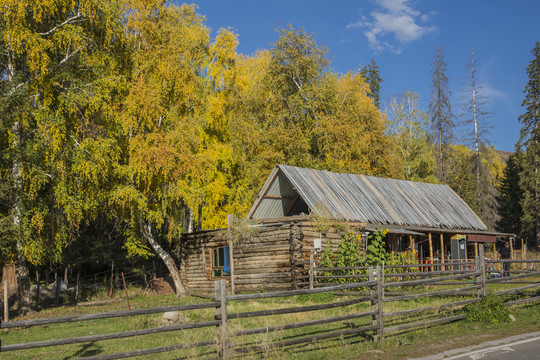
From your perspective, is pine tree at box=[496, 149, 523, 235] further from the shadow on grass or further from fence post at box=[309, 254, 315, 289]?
the shadow on grass

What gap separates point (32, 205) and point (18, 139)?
2.70 meters

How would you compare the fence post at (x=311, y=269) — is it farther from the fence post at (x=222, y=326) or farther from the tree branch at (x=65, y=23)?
the tree branch at (x=65, y=23)

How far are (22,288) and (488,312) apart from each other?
1744 cm

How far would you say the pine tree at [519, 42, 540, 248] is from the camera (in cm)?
4809

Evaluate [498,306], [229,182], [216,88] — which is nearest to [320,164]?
[229,182]

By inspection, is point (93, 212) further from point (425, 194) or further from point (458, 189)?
point (458, 189)

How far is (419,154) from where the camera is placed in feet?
158

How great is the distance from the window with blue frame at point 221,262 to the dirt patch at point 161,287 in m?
4.64

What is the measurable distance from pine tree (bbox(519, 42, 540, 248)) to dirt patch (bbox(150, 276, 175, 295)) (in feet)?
118

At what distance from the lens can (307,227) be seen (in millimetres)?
21047

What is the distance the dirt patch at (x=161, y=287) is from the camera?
91.9 feet

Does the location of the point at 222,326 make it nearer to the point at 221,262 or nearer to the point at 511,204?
the point at 221,262

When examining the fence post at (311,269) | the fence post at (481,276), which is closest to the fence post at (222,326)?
the fence post at (481,276)

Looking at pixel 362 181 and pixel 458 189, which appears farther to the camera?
pixel 458 189
